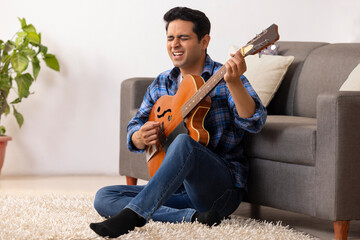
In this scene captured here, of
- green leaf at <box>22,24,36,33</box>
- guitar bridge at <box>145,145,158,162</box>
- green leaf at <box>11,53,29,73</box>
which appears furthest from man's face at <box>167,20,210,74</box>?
green leaf at <box>22,24,36,33</box>

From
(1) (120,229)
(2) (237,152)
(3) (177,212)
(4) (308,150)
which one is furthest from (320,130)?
(1) (120,229)

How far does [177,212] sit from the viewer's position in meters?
2.52

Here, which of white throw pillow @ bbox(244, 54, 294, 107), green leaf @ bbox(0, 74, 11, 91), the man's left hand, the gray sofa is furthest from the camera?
green leaf @ bbox(0, 74, 11, 91)

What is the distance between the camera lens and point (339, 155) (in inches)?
91.6

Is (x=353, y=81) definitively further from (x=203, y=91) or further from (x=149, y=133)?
(x=149, y=133)

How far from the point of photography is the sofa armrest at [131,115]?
328 cm

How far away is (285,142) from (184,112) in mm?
415

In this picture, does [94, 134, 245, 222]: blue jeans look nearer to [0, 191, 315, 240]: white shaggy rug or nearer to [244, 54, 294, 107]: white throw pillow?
[0, 191, 315, 240]: white shaggy rug

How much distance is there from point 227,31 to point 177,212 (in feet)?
6.98

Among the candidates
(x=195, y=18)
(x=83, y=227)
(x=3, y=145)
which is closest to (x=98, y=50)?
(x=3, y=145)

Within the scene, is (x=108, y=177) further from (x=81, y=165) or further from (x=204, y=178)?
(x=204, y=178)

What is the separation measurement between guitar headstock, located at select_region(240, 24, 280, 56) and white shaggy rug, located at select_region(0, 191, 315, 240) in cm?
66

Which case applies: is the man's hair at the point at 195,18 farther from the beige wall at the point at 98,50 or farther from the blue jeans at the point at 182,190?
the beige wall at the point at 98,50

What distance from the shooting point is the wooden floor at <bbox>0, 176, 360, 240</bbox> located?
8.99ft
